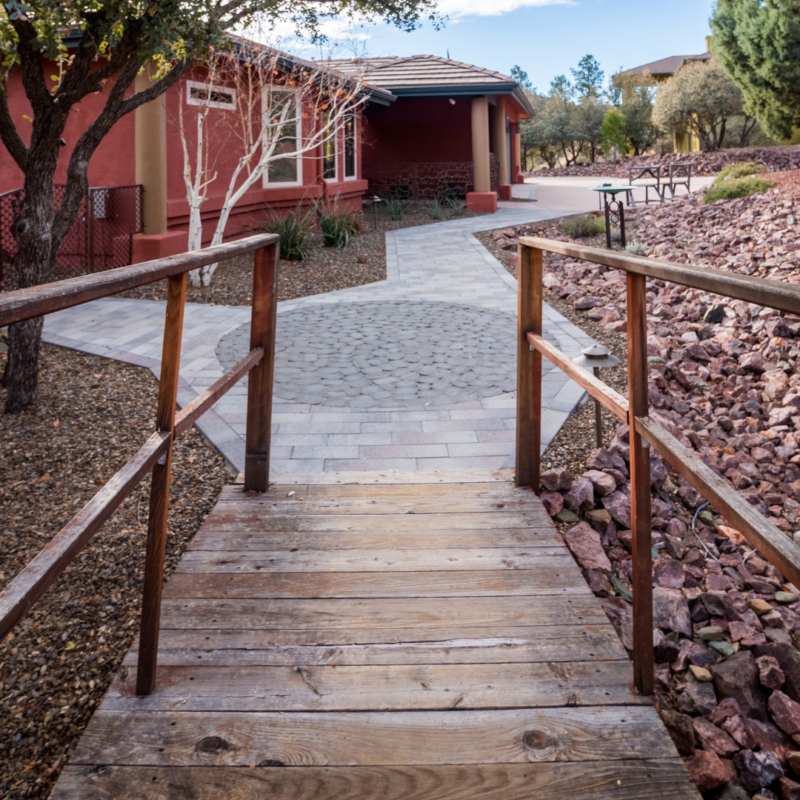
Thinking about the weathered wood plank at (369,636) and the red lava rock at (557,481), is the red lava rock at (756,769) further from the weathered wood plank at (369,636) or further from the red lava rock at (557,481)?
the red lava rock at (557,481)

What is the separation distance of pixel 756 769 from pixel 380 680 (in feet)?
3.79

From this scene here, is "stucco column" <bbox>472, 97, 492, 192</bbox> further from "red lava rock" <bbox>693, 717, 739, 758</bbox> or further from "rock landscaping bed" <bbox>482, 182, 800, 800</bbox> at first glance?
"red lava rock" <bbox>693, 717, 739, 758</bbox>

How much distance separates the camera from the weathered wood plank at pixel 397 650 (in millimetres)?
2127

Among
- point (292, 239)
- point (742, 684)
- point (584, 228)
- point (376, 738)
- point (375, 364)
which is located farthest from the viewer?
point (584, 228)

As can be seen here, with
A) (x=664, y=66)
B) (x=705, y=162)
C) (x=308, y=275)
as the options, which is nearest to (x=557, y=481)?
(x=308, y=275)

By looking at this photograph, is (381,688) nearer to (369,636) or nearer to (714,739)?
(369,636)

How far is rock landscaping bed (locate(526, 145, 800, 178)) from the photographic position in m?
23.9

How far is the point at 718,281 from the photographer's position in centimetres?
145

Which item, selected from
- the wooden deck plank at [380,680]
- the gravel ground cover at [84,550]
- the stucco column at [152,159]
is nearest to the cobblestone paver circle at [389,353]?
the gravel ground cover at [84,550]

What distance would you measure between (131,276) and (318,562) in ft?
4.60

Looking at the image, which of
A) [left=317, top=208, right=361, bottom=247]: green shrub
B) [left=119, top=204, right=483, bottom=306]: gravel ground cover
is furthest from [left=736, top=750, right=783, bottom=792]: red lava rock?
[left=317, top=208, right=361, bottom=247]: green shrub

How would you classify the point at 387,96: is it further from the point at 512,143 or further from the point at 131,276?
the point at 131,276

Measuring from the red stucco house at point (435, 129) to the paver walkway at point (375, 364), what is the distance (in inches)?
333

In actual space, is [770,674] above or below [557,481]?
below
